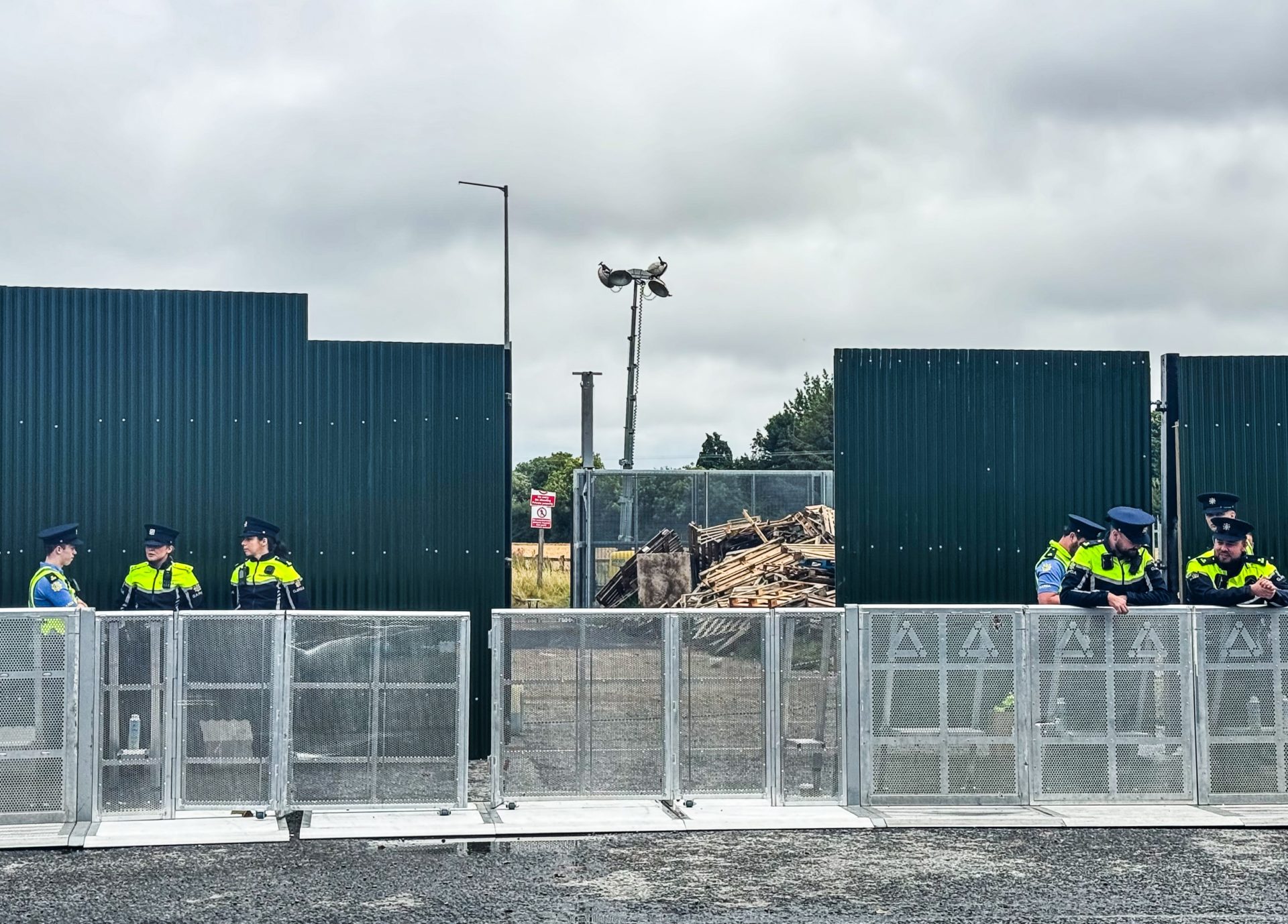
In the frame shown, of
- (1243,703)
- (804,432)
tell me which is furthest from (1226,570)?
(804,432)

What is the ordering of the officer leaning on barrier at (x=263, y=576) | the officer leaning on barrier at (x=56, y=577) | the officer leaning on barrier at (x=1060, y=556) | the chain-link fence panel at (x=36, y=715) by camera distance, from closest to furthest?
the chain-link fence panel at (x=36, y=715), the officer leaning on barrier at (x=56, y=577), the officer leaning on barrier at (x=1060, y=556), the officer leaning on barrier at (x=263, y=576)

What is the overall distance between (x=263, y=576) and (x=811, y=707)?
5.36 metres

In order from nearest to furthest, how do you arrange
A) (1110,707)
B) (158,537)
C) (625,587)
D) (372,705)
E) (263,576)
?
(372,705), (1110,707), (158,537), (263,576), (625,587)

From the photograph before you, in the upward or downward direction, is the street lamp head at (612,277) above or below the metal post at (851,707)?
above

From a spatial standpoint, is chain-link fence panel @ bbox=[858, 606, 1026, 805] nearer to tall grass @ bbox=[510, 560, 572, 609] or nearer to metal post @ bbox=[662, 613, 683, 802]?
metal post @ bbox=[662, 613, 683, 802]

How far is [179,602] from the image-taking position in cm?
1469

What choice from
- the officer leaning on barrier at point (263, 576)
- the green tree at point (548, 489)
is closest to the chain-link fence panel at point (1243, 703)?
the officer leaning on barrier at point (263, 576)

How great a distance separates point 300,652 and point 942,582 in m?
6.67

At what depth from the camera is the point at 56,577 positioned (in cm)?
1287

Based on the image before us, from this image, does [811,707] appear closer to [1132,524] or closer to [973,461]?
[1132,524]

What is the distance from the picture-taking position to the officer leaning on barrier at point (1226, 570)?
42.2 ft

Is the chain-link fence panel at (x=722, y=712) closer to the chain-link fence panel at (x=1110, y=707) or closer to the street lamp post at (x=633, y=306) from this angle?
the chain-link fence panel at (x=1110, y=707)

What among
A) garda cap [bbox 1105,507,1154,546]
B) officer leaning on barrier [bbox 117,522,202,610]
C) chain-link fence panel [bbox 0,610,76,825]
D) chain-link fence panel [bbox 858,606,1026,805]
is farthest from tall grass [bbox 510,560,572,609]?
chain-link fence panel [bbox 0,610,76,825]

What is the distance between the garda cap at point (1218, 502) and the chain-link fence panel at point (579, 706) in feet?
20.1
